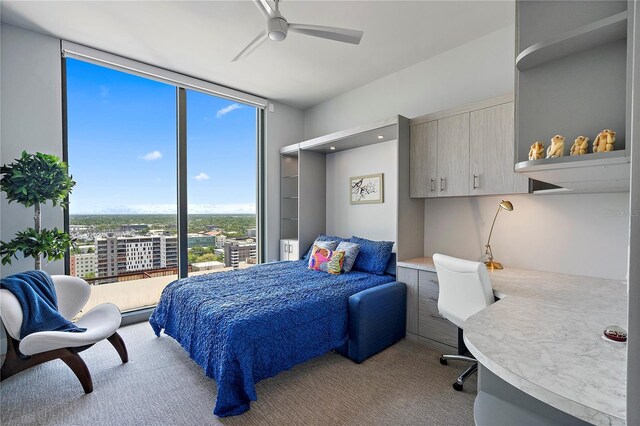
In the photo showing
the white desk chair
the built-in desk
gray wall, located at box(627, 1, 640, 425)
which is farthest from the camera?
the white desk chair

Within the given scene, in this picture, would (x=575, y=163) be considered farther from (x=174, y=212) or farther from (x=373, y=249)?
(x=174, y=212)

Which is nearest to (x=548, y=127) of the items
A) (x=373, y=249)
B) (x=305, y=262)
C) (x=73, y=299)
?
(x=373, y=249)

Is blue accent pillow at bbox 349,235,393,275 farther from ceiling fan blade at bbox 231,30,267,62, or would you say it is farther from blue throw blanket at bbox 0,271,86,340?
blue throw blanket at bbox 0,271,86,340

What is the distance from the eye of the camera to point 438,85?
3305 millimetres

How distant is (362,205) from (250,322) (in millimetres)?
2476

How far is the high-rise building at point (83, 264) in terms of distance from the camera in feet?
10.6

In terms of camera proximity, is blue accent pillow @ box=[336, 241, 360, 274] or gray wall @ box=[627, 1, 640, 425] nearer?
gray wall @ box=[627, 1, 640, 425]

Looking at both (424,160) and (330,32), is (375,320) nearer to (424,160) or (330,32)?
(424,160)

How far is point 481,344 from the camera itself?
989 millimetres

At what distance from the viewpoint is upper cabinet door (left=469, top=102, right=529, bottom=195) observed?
97.7 inches

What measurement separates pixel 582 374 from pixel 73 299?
3.51 m

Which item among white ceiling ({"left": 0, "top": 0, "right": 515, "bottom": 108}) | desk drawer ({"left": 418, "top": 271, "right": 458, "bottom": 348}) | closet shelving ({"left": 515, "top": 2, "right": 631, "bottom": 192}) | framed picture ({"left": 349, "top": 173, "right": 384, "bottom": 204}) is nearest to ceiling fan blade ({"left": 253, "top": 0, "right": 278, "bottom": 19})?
white ceiling ({"left": 0, "top": 0, "right": 515, "bottom": 108})

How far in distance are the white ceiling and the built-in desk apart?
239cm

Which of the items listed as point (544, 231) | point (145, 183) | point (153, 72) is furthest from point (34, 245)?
point (544, 231)
